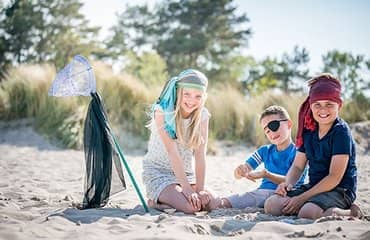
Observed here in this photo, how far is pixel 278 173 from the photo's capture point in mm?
4117

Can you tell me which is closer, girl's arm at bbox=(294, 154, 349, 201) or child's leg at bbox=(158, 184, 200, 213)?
girl's arm at bbox=(294, 154, 349, 201)

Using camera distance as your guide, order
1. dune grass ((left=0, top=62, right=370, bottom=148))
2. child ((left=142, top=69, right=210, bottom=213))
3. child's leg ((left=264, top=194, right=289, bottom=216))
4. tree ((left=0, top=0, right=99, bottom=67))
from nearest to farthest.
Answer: child's leg ((left=264, top=194, right=289, bottom=216)) → child ((left=142, top=69, right=210, bottom=213)) → dune grass ((left=0, top=62, right=370, bottom=148)) → tree ((left=0, top=0, right=99, bottom=67))

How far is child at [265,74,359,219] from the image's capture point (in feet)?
10.9

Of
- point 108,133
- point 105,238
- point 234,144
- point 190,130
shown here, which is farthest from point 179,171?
point 234,144

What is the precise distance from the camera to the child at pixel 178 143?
153 inches

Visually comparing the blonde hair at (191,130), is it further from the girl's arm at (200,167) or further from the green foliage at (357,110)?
the green foliage at (357,110)

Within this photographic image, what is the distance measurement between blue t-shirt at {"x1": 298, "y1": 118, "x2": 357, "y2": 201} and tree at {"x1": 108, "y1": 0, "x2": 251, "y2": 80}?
22.2 metres

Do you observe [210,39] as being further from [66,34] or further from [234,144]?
[234,144]

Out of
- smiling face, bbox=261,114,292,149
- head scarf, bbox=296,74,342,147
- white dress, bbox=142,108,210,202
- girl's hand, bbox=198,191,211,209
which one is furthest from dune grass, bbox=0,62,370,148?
head scarf, bbox=296,74,342,147

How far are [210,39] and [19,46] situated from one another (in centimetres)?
1066

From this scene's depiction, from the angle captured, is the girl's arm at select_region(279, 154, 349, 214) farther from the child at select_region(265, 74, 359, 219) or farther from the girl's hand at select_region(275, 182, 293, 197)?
the girl's hand at select_region(275, 182, 293, 197)

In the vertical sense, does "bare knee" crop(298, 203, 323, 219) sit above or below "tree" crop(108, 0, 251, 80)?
below

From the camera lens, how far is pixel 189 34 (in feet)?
88.8

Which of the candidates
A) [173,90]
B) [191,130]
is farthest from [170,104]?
[191,130]
